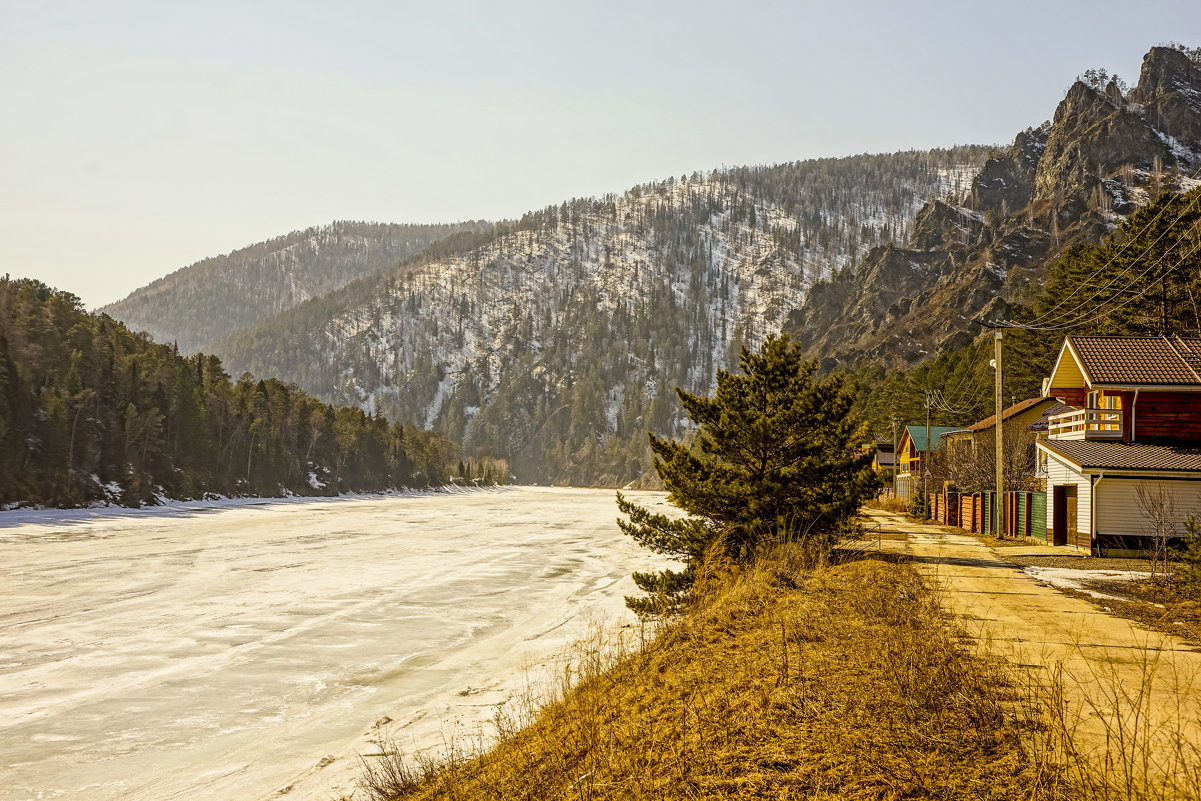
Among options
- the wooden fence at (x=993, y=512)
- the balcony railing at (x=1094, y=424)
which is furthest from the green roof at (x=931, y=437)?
the balcony railing at (x=1094, y=424)

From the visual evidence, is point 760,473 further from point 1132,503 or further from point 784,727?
point 1132,503

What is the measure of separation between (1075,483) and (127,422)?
254 ft

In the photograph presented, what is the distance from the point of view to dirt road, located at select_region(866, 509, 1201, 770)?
21.9 feet

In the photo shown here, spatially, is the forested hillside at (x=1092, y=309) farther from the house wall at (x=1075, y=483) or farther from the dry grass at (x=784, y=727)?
the dry grass at (x=784, y=727)

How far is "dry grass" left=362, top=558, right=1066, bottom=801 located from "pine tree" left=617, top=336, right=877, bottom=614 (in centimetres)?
735

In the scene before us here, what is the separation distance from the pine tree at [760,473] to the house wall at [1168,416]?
13642 mm

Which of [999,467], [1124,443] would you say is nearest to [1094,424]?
[1124,443]

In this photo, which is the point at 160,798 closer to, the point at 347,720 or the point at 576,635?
the point at 347,720

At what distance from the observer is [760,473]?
19.0m

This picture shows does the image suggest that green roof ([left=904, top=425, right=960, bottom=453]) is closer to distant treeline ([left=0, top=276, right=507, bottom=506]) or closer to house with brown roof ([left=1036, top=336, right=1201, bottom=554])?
house with brown roof ([left=1036, top=336, right=1201, bottom=554])

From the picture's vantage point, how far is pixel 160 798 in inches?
369

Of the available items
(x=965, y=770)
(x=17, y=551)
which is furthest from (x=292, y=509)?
(x=965, y=770)

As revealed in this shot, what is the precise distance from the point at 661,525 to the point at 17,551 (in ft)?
104

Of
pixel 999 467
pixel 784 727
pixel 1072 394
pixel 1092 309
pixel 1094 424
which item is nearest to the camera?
pixel 784 727
